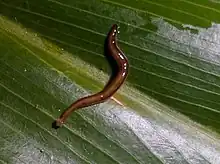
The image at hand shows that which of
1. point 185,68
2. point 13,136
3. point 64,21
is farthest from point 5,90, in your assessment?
point 185,68

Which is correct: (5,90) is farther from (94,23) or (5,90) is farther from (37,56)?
(94,23)

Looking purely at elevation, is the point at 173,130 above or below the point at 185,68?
below

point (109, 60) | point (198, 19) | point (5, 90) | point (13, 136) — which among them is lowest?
point (13, 136)
